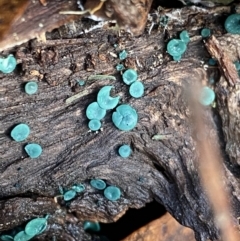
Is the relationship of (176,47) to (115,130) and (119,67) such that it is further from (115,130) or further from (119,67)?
(115,130)

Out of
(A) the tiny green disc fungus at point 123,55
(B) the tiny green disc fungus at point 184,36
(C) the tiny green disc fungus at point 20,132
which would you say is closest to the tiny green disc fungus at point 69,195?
(C) the tiny green disc fungus at point 20,132

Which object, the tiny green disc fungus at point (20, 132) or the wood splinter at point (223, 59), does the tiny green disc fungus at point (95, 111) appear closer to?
the tiny green disc fungus at point (20, 132)

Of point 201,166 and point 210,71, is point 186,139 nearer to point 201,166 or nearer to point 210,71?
point 201,166

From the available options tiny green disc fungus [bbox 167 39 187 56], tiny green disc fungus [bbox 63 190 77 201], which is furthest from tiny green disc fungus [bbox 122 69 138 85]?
tiny green disc fungus [bbox 63 190 77 201]

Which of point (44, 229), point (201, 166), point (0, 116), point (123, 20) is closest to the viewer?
point (123, 20)

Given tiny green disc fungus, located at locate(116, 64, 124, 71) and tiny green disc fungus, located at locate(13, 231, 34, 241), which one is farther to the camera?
tiny green disc fungus, located at locate(13, 231, 34, 241)

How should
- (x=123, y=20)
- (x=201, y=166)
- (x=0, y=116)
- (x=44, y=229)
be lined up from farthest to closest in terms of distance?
(x=44, y=229), (x=201, y=166), (x=0, y=116), (x=123, y=20)

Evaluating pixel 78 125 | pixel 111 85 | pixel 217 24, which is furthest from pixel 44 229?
pixel 217 24

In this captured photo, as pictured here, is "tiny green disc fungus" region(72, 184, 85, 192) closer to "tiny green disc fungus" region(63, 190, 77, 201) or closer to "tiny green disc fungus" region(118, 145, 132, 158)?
"tiny green disc fungus" region(63, 190, 77, 201)
